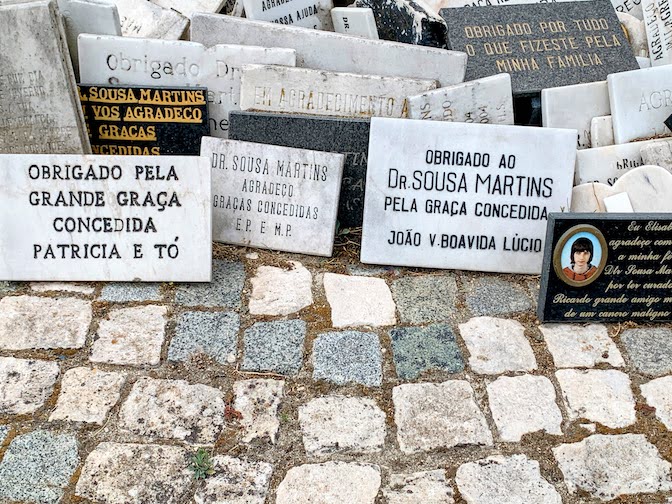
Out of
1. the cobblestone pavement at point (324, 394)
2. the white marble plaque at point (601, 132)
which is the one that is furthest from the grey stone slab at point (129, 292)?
A: the white marble plaque at point (601, 132)

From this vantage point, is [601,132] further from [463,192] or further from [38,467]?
[38,467]

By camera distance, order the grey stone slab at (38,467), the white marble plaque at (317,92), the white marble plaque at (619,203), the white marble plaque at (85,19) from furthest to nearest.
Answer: the white marble plaque at (85,19) < the white marble plaque at (317,92) < the white marble plaque at (619,203) < the grey stone slab at (38,467)

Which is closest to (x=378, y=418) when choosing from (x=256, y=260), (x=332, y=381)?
(x=332, y=381)

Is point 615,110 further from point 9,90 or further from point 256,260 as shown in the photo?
point 9,90

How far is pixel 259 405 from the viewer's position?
3.30 m

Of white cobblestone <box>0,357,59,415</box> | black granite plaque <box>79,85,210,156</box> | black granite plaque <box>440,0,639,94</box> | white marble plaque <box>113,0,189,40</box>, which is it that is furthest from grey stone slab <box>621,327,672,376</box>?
white marble plaque <box>113,0,189,40</box>

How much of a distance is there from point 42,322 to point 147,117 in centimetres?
153

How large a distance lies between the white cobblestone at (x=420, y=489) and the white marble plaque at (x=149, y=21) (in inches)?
138

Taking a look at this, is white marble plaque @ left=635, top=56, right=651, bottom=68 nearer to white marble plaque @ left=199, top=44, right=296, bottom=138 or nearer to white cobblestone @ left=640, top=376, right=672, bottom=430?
white marble plaque @ left=199, top=44, right=296, bottom=138

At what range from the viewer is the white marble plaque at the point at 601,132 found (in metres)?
4.74

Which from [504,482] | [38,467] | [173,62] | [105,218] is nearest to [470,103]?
[173,62]

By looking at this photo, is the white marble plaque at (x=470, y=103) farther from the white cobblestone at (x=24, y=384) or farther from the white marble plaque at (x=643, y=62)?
the white cobblestone at (x=24, y=384)

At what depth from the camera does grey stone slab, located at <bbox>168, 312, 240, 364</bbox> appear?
11.7ft

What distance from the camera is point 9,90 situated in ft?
14.7
